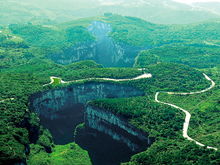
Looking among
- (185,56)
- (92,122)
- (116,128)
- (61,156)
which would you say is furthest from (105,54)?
(61,156)

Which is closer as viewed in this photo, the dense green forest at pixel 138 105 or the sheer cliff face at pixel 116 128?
the dense green forest at pixel 138 105

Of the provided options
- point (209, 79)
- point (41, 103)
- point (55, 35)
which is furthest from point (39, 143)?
point (55, 35)

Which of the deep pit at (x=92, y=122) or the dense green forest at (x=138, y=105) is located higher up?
the dense green forest at (x=138, y=105)

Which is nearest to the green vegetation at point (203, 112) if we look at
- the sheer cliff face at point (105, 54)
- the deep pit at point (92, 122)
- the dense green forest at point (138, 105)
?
the dense green forest at point (138, 105)

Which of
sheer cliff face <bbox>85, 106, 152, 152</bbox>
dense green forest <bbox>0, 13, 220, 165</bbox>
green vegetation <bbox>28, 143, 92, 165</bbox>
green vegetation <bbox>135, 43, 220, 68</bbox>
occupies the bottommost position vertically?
green vegetation <bbox>28, 143, 92, 165</bbox>

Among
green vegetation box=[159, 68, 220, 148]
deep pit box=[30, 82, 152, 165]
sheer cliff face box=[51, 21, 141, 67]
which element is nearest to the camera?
green vegetation box=[159, 68, 220, 148]

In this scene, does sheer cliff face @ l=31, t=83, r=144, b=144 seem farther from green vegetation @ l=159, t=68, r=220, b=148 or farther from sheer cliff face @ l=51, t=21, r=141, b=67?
sheer cliff face @ l=51, t=21, r=141, b=67

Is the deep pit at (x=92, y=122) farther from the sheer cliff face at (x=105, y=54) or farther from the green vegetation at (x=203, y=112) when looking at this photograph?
the sheer cliff face at (x=105, y=54)

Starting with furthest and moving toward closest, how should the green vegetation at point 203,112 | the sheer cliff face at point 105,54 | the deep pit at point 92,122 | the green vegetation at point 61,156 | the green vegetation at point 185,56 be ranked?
the sheer cliff face at point 105,54 → the green vegetation at point 185,56 → the deep pit at point 92,122 → the green vegetation at point 61,156 → the green vegetation at point 203,112

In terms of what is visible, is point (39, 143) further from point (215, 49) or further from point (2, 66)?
point (215, 49)

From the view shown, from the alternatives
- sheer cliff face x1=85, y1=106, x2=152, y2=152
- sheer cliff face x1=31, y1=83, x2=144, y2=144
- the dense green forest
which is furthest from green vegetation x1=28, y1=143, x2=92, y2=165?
sheer cliff face x1=85, y1=106, x2=152, y2=152
